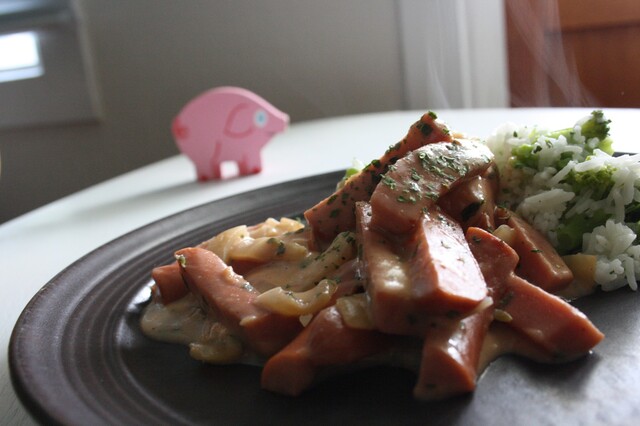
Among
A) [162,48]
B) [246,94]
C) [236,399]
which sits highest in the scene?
[162,48]

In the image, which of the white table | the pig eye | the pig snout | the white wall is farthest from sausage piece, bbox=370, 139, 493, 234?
the white wall

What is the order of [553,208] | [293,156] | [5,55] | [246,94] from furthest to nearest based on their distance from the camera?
[5,55] → [293,156] → [246,94] → [553,208]

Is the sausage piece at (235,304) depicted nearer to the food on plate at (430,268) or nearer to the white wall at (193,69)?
the food on plate at (430,268)

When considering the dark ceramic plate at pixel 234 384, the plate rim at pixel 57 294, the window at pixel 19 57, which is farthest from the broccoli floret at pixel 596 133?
the window at pixel 19 57

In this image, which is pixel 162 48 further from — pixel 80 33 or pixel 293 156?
pixel 293 156

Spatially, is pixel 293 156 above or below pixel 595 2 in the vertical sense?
below

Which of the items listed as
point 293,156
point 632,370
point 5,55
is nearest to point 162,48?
point 5,55

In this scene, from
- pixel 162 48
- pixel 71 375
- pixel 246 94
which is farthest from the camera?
pixel 162 48
